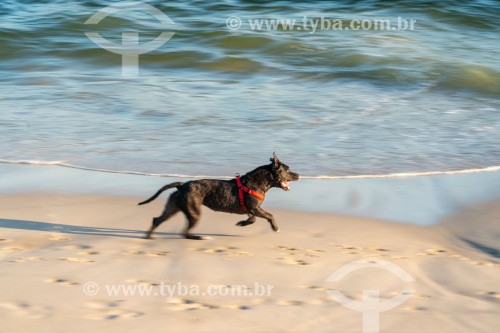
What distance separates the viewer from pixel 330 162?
8977 mm

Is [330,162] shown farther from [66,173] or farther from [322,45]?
[322,45]

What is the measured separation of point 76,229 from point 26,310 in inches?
71.4

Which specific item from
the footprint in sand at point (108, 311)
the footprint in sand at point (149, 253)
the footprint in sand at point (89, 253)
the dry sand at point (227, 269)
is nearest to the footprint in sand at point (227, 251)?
the dry sand at point (227, 269)

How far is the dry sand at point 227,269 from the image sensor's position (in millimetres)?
4758

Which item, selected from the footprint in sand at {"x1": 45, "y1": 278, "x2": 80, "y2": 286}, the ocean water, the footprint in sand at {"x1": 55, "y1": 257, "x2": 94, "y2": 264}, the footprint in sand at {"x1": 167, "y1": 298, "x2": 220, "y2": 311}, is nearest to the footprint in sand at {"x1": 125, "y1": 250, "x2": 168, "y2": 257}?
the footprint in sand at {"x1": 55, "y1": 257, "x2": 94, "y2": 264}

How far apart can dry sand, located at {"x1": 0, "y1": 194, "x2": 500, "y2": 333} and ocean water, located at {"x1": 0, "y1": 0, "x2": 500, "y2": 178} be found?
5.67 ft

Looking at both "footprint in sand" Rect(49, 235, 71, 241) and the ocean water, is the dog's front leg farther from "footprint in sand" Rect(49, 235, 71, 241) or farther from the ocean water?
the ocean water

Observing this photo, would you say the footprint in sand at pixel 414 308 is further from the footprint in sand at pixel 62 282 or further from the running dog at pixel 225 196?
the footprint in sand at pixel 62 282

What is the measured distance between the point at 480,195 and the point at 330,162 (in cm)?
172

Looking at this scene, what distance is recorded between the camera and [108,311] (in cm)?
480

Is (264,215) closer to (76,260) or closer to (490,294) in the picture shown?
(76,260)

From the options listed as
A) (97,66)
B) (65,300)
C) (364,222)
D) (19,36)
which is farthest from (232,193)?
(19,36)

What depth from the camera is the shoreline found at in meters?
7.31

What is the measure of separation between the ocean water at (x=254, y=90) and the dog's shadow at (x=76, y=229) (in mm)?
1978
